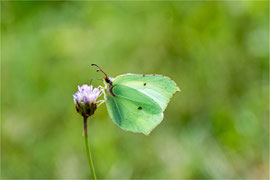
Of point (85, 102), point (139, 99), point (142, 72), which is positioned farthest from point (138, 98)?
point (142, 72)

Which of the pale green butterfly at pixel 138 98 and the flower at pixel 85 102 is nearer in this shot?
the flower at pixel 85 102

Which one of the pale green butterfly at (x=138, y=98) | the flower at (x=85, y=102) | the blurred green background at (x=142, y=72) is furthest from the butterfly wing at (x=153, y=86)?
the blurred green background at (x=142, y=72)

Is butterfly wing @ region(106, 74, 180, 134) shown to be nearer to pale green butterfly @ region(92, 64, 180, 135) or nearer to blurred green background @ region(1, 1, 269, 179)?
pale green butterfly @ region(92, 64, 180, 135)

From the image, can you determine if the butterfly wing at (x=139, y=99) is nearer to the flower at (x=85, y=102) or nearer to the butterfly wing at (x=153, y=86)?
the butterfly wing at (x=153, y=86)

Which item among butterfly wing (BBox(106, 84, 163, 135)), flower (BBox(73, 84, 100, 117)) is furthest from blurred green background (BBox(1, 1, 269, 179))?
flower (BBox(73, 84, 100, 117))

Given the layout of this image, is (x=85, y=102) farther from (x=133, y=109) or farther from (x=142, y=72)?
(x=142, y=72)

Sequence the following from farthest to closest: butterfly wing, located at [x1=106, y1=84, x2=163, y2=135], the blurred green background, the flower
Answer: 1. the blurred green background
2. butterfly wing, located at [x1=106, y1=84, x2=163, y2=135]
3. the flower

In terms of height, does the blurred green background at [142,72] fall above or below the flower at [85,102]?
above
